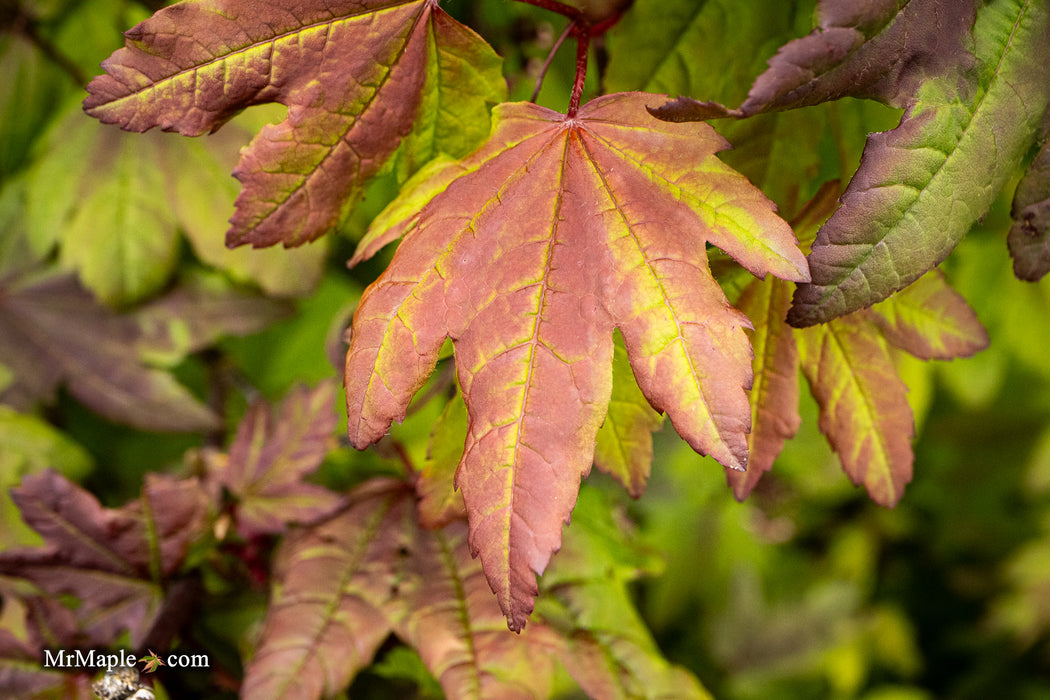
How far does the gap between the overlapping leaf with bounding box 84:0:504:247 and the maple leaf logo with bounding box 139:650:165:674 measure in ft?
1.48

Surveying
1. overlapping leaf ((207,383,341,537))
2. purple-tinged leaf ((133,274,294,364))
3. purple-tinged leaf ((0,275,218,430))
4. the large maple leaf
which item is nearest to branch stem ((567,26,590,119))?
the large maple leaf

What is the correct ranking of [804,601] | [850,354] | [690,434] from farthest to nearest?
1. [804,601]
2. [850,354]
3. [690,434]

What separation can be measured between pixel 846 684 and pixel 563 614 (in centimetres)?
148

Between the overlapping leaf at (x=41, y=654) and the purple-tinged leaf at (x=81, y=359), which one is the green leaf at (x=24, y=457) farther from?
the overlapping leaf at (x=41, y=654)

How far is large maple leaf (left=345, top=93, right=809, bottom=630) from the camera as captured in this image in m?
0.54

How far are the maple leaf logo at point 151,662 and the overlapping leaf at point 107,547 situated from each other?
4 centimetres

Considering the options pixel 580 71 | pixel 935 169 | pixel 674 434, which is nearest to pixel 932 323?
pixel 935 169

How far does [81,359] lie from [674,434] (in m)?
1.01

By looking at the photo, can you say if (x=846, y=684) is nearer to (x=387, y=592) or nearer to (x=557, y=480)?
(x=387, y=592)

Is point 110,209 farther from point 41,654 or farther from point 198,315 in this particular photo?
point 41,654

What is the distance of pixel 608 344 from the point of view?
58 cm

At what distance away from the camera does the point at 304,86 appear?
0.63m

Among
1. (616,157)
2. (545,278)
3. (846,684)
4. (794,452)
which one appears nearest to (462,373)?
(545,278)

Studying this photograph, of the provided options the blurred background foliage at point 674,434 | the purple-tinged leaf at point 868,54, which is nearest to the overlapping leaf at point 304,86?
the blurred background foliage at point 674,434
